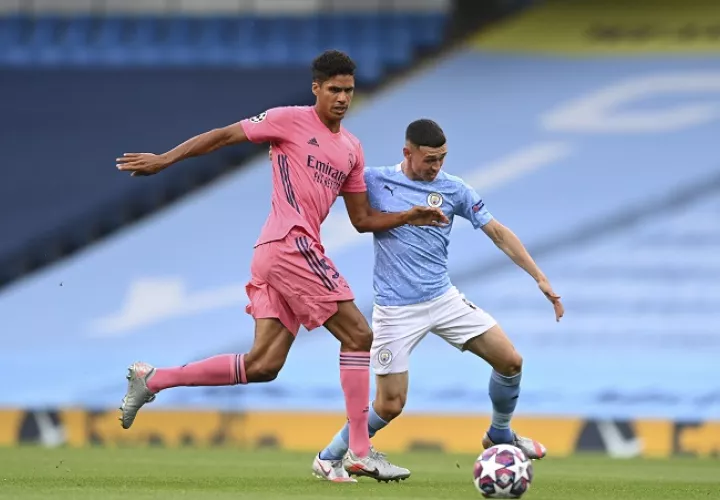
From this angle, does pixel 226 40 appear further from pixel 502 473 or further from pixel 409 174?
pixel 502 473

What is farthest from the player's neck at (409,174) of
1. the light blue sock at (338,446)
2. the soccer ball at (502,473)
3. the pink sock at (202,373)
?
the soccer ball at (502,473)

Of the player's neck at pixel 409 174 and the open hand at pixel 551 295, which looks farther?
the player's neck at pixel 409 174

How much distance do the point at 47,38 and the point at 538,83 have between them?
20.0ft

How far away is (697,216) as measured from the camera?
17125mm

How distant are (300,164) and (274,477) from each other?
197cm

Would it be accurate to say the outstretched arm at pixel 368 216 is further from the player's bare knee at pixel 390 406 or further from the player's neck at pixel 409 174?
the player's bare knee at pixel 390 406

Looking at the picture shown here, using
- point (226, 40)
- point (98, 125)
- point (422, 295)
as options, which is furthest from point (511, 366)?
point (98, 125)

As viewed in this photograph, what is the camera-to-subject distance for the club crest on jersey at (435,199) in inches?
350

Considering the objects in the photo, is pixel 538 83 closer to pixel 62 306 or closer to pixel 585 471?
pixel 62 306

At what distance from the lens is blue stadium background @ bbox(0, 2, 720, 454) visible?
16.4 m

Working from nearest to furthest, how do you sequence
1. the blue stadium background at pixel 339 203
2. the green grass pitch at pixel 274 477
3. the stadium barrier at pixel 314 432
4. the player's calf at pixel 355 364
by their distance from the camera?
the green grass pitch at pixel 274 477, the player's calf at pixel 355 364, the stadium barrier at pixel 314 432, the blue stadium background at pixel 339 203

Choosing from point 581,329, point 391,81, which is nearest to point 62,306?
point 391,81

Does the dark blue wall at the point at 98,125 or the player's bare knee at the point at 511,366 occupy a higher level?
the dark blue wall at the point at 98,125

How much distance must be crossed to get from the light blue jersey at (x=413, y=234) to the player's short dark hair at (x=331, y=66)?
91 cm
